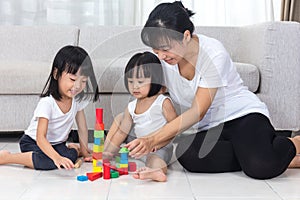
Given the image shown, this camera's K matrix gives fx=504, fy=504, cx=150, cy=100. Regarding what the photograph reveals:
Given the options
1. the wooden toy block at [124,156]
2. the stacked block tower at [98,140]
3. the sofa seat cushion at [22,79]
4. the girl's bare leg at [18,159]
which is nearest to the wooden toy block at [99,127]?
the stacked block tower at [98,140]

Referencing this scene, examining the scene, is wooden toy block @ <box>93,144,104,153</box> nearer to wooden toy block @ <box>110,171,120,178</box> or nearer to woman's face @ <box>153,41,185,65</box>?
wooden toy block @ <box>110,171,120,178</box>

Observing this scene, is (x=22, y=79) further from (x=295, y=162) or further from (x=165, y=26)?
(x=295, y=162)

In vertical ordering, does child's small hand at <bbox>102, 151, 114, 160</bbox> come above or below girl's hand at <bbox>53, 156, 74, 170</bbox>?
above

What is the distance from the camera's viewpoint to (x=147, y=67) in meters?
1.55

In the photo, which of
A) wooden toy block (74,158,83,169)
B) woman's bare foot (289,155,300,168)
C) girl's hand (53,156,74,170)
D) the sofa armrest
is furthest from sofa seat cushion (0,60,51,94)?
woman's bare foot (289,155,300,168)

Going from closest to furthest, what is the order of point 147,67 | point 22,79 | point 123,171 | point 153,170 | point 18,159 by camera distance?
point 147,67
point 153,170
point 123,171
point 18,159
point 22,79

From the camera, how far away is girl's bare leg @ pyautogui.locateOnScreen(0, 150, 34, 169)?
184cm

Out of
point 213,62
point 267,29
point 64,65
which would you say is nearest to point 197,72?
point 213,62

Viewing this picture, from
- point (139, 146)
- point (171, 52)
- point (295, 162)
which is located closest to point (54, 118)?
point (139, 146)

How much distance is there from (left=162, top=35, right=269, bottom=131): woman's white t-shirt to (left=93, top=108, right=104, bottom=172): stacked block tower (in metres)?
0.26

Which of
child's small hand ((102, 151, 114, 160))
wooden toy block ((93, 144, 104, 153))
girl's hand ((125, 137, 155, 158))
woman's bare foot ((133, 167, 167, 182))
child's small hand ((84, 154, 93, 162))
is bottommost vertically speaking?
child's small hand ((84, 154, 93, 162))

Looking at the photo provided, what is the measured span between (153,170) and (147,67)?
35cm

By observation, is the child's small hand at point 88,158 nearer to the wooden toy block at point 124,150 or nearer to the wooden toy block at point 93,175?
the wooden toy block at point 93,175

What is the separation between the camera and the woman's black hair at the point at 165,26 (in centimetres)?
156
